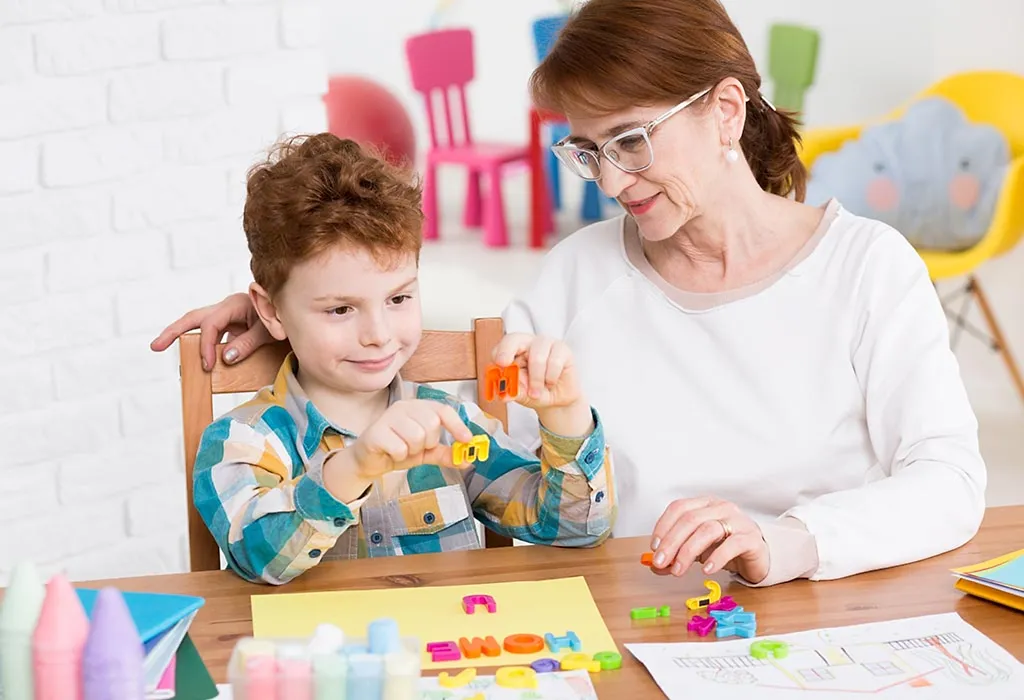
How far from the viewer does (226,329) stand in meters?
1.65

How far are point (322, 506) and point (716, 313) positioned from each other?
65 centimetres

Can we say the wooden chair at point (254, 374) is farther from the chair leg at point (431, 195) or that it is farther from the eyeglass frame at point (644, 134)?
the chair leg at point (431, 195)

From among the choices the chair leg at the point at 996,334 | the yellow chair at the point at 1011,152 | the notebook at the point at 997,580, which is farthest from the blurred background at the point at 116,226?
the chair leg at the point at 996,334

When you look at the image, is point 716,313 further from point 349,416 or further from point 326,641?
point 326,641

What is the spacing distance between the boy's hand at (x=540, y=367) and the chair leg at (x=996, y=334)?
318 cm

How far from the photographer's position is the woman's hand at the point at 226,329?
1587 millimetres

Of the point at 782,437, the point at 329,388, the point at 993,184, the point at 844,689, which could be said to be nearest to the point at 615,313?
the point at 782,437

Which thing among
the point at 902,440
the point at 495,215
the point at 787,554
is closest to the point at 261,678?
the point at 787,554

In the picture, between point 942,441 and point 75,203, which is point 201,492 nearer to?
point 942,441

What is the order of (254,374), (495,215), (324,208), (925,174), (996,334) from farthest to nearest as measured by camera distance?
1. (495,215)
2. (925,174)
3. (996,334)
4. (254,374)
5. (324,208)

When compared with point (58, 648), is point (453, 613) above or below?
below

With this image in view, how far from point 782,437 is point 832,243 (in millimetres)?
268

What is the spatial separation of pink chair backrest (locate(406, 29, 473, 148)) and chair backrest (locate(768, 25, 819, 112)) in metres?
1.55

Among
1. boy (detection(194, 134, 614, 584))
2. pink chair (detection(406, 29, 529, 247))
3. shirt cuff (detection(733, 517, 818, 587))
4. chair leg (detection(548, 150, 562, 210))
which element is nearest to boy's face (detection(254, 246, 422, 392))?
boy (detection(194, 134, 614, 584))
